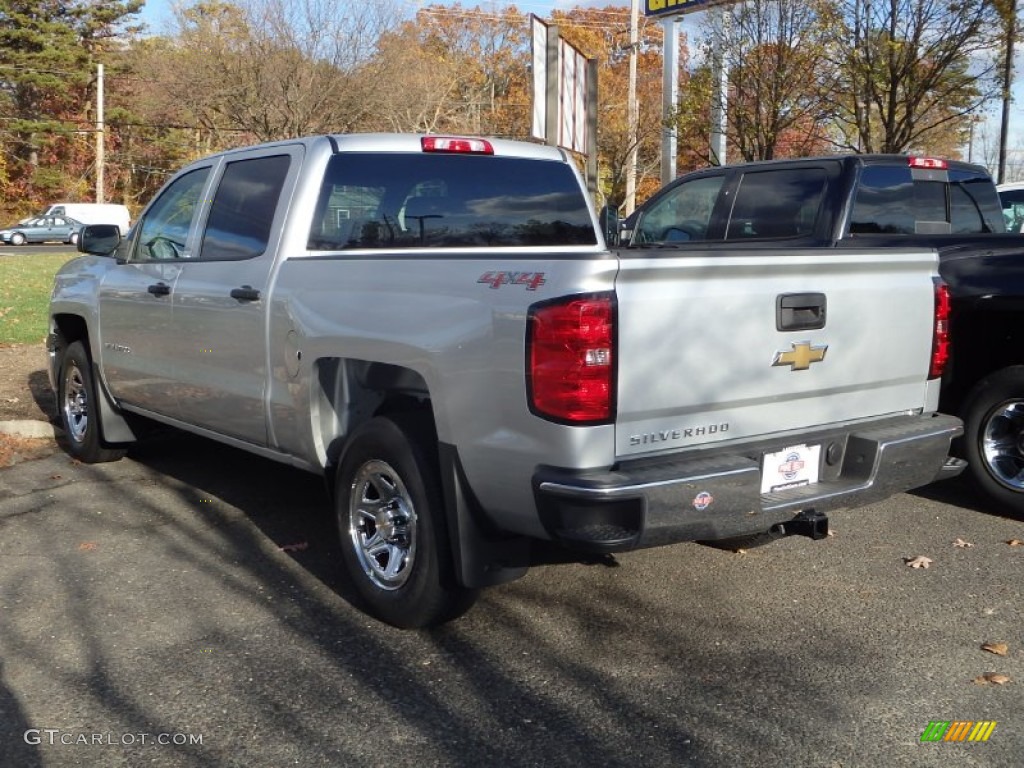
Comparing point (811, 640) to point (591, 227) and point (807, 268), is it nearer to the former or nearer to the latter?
point (807, 268)

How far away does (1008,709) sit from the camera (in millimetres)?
3414

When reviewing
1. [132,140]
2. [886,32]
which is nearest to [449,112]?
[132,140]

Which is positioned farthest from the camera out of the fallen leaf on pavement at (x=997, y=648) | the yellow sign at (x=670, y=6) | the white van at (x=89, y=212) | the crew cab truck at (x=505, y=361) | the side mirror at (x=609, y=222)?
the white van at (x=89, y=212)

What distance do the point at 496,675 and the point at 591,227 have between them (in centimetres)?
271

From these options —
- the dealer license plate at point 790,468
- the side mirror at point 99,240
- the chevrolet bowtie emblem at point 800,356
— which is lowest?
the dealer license plate at point 790,468

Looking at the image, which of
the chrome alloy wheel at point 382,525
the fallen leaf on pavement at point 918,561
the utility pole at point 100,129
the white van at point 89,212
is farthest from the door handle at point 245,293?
the utility pole at point 100,129

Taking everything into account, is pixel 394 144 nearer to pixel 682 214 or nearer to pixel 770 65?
pixel 682 214

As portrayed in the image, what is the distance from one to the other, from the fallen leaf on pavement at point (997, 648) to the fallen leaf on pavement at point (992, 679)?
0.72ft

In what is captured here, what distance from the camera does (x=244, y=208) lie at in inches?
198

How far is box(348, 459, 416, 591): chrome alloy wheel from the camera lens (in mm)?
3967

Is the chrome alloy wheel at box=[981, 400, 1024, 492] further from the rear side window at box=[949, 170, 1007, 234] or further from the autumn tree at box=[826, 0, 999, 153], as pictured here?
the autumn tree at box=[826, 0, 999, 153]

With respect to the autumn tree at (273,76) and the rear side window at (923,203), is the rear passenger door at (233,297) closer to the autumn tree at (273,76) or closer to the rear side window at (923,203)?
the rear side window at (923,203)

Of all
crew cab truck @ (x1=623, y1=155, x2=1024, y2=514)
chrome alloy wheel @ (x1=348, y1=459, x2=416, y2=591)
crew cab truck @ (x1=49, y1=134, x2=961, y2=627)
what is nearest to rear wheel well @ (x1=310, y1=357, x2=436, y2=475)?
crew cab truck @ (x1=49, y1=134, x2=961, y2=627)

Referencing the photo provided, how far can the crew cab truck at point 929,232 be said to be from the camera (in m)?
5.58
